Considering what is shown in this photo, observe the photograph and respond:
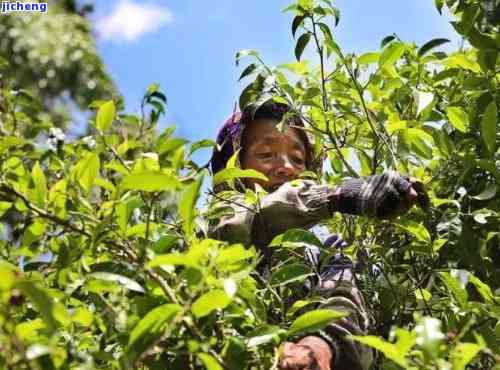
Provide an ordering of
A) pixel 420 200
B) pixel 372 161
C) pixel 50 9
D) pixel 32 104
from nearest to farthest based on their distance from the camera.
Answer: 1. pixel 420 200
2. pixel 372 161
3. pixel 32 104
4. pixel 50 9

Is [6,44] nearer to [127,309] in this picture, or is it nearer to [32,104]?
[32,104]

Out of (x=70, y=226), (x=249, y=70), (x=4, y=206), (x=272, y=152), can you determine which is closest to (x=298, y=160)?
(x=272, y=152)

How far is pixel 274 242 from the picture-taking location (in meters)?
0.97

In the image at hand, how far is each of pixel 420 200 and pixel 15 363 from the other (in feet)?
2.00

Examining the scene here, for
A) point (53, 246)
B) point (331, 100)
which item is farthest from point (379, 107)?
point (53, 246)

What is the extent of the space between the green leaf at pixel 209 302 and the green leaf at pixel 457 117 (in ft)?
2.14

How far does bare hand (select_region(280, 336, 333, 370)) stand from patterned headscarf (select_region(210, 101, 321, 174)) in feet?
1.59

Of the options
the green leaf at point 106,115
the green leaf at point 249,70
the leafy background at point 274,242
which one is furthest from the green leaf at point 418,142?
the green leaf at point 106,115

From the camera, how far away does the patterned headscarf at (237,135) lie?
1453 mm

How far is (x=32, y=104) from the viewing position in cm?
204

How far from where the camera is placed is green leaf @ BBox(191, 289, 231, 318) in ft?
2.23

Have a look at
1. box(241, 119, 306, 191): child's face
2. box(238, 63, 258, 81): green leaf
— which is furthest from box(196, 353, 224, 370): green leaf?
box(241, 119, 306, 191): child's face

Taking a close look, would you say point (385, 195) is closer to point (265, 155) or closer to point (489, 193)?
point (489, 193)

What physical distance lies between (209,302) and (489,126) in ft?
1.92
